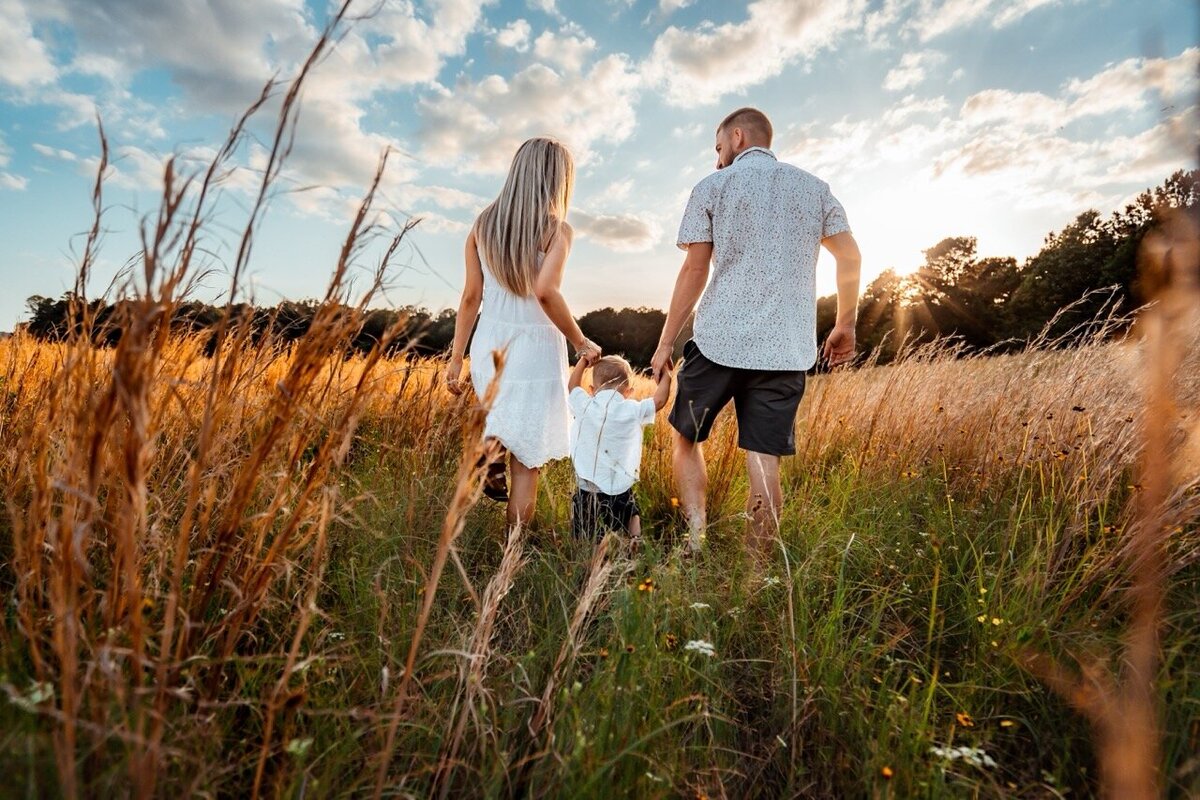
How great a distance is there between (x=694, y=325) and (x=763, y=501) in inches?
34.1

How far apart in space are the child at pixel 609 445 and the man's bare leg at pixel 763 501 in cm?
56

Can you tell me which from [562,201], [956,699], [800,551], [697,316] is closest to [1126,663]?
[956,699]

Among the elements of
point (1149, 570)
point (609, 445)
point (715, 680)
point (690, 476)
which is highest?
point (609, 445)

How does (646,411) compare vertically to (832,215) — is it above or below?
below

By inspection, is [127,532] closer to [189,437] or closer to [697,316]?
[697,316]

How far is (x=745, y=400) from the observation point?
283cm

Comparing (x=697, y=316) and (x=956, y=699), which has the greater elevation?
(x=697, y=316)

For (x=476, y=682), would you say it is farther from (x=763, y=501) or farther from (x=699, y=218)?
(x=699, y=218)

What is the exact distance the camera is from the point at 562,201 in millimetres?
2949

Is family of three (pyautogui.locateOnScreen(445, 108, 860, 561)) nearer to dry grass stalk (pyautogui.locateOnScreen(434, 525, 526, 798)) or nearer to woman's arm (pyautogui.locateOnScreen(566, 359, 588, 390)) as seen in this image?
woman's arm (pyautogui.locateOnScreen(566, 359, 588, 390))

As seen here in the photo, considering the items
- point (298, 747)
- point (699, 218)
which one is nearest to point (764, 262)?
point (699, 218)

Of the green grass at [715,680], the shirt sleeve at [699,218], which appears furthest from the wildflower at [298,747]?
the shirt sleeve at [699,218]

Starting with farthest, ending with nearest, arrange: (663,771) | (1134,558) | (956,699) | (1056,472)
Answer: (1056,472) < (1134,558) < (956,699) < (663,771)

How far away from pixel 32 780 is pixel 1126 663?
234 centimetres
